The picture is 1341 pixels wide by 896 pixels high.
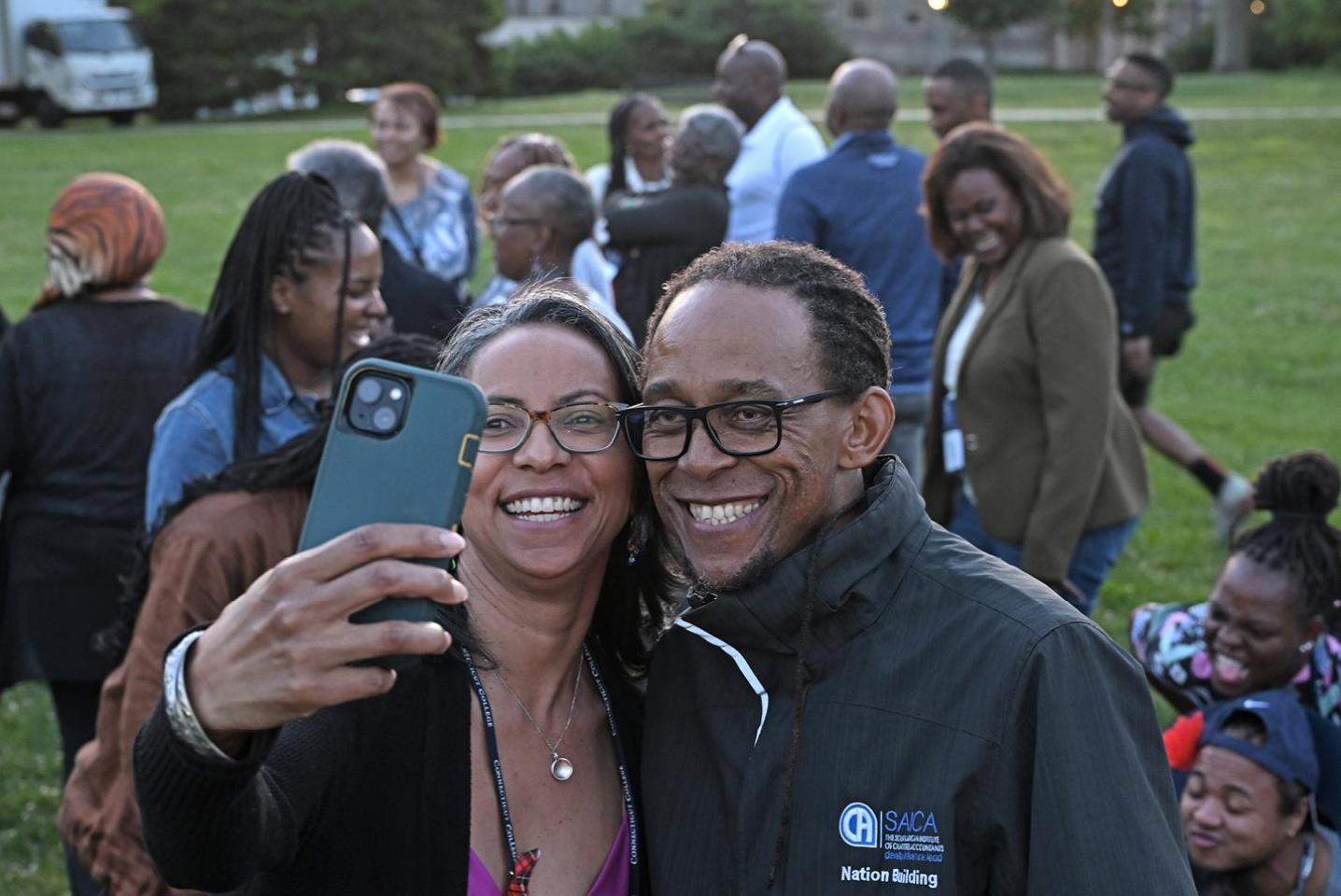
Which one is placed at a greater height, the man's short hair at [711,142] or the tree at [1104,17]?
the tree at [1104,17]

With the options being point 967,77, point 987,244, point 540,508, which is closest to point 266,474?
point 540,508

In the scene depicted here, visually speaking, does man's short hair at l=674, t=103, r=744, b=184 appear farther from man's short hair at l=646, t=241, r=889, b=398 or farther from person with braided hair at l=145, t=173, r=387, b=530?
man's short hair at l=646, t=241, r=889, b=398

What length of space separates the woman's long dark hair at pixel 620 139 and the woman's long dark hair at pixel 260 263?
16.7 ft

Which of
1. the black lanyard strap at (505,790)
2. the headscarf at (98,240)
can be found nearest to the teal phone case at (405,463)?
the black lanyard strap at (505,790)

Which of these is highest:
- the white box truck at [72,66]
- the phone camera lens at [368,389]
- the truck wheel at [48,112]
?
the white box truck at [72,66]

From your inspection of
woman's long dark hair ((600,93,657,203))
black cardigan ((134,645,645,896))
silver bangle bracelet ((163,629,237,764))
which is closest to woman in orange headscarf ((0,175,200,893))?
black cardigan ((134,645,645,896))

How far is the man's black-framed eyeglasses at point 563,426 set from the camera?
261 cm

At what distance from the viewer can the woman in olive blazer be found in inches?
221

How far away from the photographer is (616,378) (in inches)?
107

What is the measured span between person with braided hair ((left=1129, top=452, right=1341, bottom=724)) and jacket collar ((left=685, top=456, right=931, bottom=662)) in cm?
243

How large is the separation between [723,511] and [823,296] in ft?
1.21

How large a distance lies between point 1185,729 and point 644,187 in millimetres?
6054

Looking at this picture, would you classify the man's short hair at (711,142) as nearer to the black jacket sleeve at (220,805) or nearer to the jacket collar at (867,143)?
the jacket collar at (867,143)

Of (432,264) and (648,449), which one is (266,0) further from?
(648,449)
